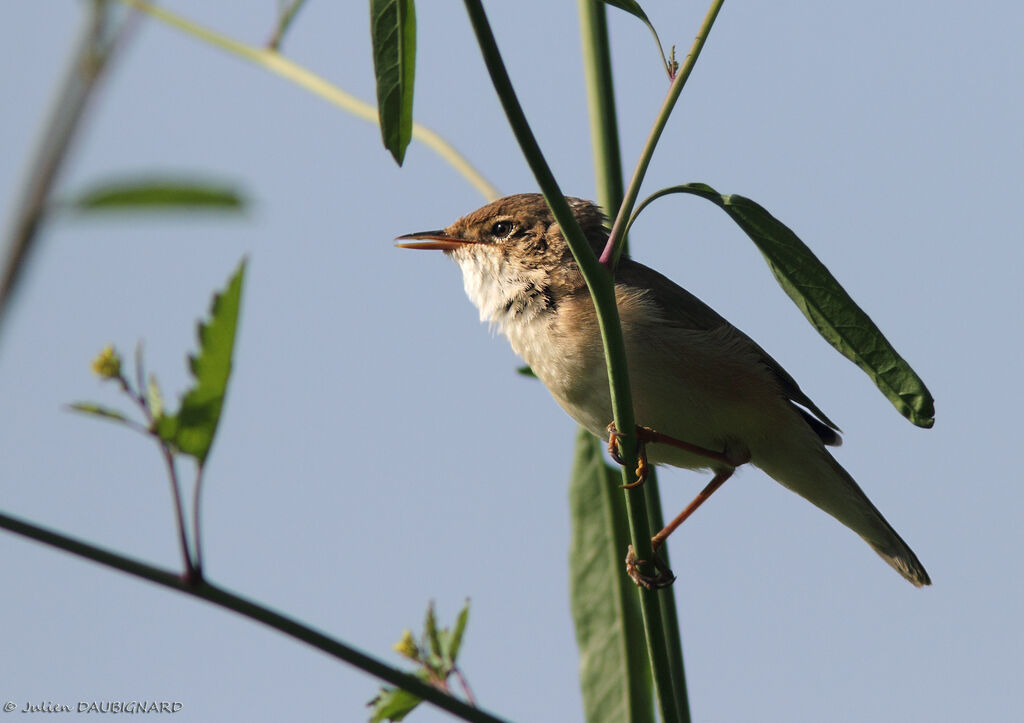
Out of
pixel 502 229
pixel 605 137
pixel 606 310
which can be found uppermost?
pixel 502 229

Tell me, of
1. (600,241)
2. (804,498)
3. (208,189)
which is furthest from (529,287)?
(208,189)

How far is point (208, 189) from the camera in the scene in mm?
850

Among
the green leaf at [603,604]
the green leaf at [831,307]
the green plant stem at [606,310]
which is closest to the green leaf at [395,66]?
the green plant stem at [606,310]

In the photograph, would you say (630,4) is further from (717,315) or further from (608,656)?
(717,315)

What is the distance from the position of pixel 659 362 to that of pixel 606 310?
1983 millimetres

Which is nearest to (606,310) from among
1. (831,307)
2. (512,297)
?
(831,307)

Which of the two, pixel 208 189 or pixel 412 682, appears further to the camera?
pixel 412 682

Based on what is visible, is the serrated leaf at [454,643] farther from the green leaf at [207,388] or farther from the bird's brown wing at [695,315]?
the bird's brown wing at [695,315]

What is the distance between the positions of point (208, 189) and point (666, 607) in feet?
5.85

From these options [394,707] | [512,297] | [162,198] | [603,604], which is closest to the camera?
[162,198]

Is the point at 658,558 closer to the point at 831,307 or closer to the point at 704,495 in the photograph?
the point at 831,307

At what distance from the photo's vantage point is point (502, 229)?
4273 mm

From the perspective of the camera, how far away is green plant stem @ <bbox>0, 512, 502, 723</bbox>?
1.11 metres

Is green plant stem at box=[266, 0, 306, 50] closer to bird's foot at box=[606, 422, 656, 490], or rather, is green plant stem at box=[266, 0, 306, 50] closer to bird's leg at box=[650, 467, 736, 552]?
bird's foot at box=[606, 422, 656, 490]
